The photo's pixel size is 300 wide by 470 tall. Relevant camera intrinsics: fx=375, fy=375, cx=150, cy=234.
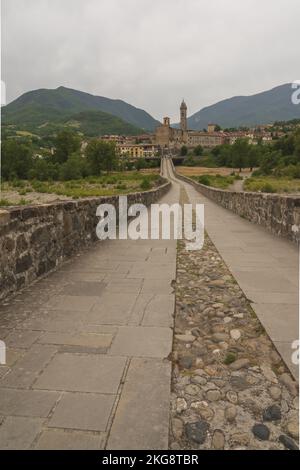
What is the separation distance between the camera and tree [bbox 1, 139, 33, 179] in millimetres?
81812

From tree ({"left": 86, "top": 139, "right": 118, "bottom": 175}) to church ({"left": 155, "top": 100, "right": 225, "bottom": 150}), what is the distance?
5920cm

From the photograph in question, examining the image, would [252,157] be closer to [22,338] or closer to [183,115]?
[183,115]

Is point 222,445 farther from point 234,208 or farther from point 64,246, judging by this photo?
point 234,208

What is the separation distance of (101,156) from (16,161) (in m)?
19.1

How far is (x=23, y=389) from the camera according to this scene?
2.21 meters

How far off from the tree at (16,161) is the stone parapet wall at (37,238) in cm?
8140

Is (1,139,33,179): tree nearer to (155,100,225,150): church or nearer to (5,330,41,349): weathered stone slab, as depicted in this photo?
(155,100,225,150): church

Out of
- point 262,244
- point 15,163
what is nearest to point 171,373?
point 262,244

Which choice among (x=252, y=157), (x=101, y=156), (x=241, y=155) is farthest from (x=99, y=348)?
(x=252, y=157)

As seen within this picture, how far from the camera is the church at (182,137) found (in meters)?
148

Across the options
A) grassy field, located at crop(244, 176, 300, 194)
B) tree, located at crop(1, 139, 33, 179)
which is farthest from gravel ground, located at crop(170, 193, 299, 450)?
tree, located at crop(1, 139, 33, 179)

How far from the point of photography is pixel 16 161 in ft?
276

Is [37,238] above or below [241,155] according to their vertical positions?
below

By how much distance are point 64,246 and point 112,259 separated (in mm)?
766
